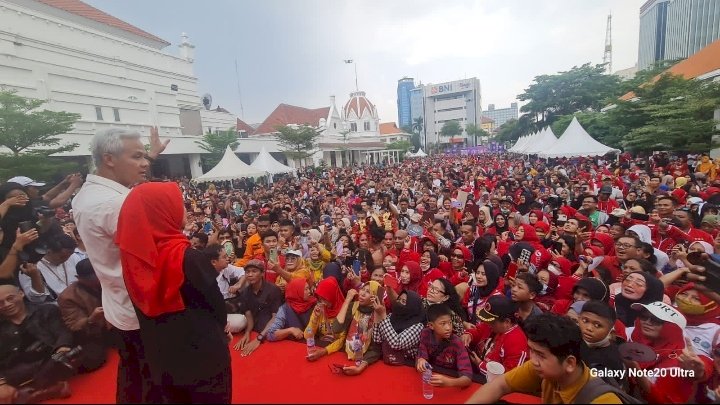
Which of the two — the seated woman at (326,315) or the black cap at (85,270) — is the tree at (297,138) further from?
the seated woman at (326,315)

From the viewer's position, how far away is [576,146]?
527 inches

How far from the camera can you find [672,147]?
13.0 metres

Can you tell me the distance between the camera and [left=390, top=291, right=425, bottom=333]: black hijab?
2879 mm

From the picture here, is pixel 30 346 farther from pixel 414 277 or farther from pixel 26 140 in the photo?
pixel 26 140

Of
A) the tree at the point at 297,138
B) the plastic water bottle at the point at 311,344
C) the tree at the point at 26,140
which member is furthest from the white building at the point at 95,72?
the plastic water bottle at the point at 311,344

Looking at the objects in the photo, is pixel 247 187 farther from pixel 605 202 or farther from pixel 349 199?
pixel 605 202

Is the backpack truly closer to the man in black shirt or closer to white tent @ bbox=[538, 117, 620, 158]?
the man in black shirt

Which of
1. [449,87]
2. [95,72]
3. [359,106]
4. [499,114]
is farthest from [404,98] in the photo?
[95,72]

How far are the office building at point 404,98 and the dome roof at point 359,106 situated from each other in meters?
59.0

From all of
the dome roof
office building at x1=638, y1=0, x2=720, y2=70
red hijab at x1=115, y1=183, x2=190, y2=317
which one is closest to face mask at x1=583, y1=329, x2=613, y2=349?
red hijab at x1=115, y1=183, x2=190, y2=317

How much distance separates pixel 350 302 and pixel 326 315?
0.91ft

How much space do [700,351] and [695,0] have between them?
54423 millimetres

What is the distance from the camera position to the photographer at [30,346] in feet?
7.52

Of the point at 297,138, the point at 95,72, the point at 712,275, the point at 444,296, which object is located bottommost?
the point at 444,296
